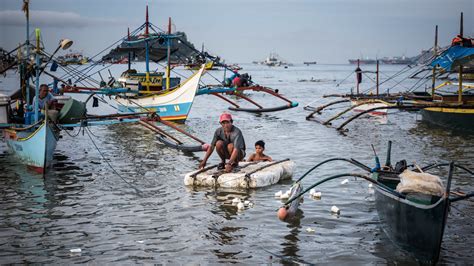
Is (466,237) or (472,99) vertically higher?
(472,99)

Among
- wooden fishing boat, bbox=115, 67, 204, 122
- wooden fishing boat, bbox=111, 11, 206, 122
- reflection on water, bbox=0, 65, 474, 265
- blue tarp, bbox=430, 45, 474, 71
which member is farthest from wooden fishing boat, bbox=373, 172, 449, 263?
wooden fishing boat, bbox=115, 67, 204, 122

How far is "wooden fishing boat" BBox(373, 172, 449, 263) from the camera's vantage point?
7004 mm

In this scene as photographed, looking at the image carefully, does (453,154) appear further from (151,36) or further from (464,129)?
(151,36)

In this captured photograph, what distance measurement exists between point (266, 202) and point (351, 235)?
8.32ft

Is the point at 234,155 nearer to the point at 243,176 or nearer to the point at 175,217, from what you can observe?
the point at 243,176

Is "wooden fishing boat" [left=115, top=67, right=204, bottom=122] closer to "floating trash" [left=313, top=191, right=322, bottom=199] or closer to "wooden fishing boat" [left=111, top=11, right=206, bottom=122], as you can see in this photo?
"wooden fishing boat" [left=111, top=11, right=206, bottom=122]


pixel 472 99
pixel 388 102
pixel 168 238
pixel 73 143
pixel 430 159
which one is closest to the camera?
pixel 168 238

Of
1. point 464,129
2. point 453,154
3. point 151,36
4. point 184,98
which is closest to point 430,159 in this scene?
point 453,154

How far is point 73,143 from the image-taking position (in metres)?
20.8

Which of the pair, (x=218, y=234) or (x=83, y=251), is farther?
(x=218, y=234)

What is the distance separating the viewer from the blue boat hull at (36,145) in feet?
46.2

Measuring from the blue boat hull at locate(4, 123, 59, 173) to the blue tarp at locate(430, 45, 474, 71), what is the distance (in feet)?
53.1

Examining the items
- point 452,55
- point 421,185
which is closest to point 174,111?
point 452,55

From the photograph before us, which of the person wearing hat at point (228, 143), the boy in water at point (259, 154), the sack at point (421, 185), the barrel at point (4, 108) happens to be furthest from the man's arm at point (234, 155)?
the barrel at point (4, 108)
